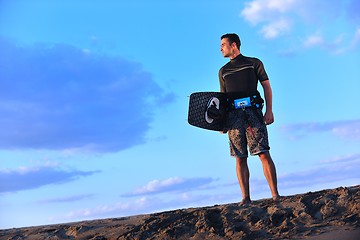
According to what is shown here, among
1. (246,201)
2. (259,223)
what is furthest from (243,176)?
(259,223)

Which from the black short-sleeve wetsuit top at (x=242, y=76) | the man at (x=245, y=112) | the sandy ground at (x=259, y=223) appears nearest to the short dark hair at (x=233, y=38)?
the man at (x=245, y=112)

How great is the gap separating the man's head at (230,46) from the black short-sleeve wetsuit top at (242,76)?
8 centimetres

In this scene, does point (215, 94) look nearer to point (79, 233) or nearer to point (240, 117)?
point (240, 117)

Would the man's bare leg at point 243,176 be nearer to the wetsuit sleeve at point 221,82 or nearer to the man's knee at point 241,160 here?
the man's knee at point 241,160

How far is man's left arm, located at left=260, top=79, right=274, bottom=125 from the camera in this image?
7.33m

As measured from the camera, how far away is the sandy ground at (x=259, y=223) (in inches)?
223

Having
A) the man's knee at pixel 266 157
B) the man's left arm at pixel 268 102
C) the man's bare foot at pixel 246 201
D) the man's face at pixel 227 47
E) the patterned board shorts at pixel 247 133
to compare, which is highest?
the man's face at pixel 227 47

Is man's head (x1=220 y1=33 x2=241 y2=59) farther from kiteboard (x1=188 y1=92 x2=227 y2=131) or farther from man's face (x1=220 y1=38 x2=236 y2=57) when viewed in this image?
kiteboard (x1=188 y1=92 x2=227 y2=131)

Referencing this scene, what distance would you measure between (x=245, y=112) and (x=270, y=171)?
2.86ft

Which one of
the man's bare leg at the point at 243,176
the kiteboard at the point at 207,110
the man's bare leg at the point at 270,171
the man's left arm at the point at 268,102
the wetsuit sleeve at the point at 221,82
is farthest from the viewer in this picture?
the wetsuit sleeve at the point at 221,82

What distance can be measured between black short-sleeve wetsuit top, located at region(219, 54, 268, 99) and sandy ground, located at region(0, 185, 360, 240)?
5.16 ft

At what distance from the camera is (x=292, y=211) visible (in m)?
6.21

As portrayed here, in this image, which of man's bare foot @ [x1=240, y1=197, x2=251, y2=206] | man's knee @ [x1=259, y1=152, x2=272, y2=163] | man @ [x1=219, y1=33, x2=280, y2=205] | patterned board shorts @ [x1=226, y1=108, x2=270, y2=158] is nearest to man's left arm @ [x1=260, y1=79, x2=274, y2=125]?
man @ [x1=219, y1=33, x2=280, y2=205]

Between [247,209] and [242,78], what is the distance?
6.27ft
